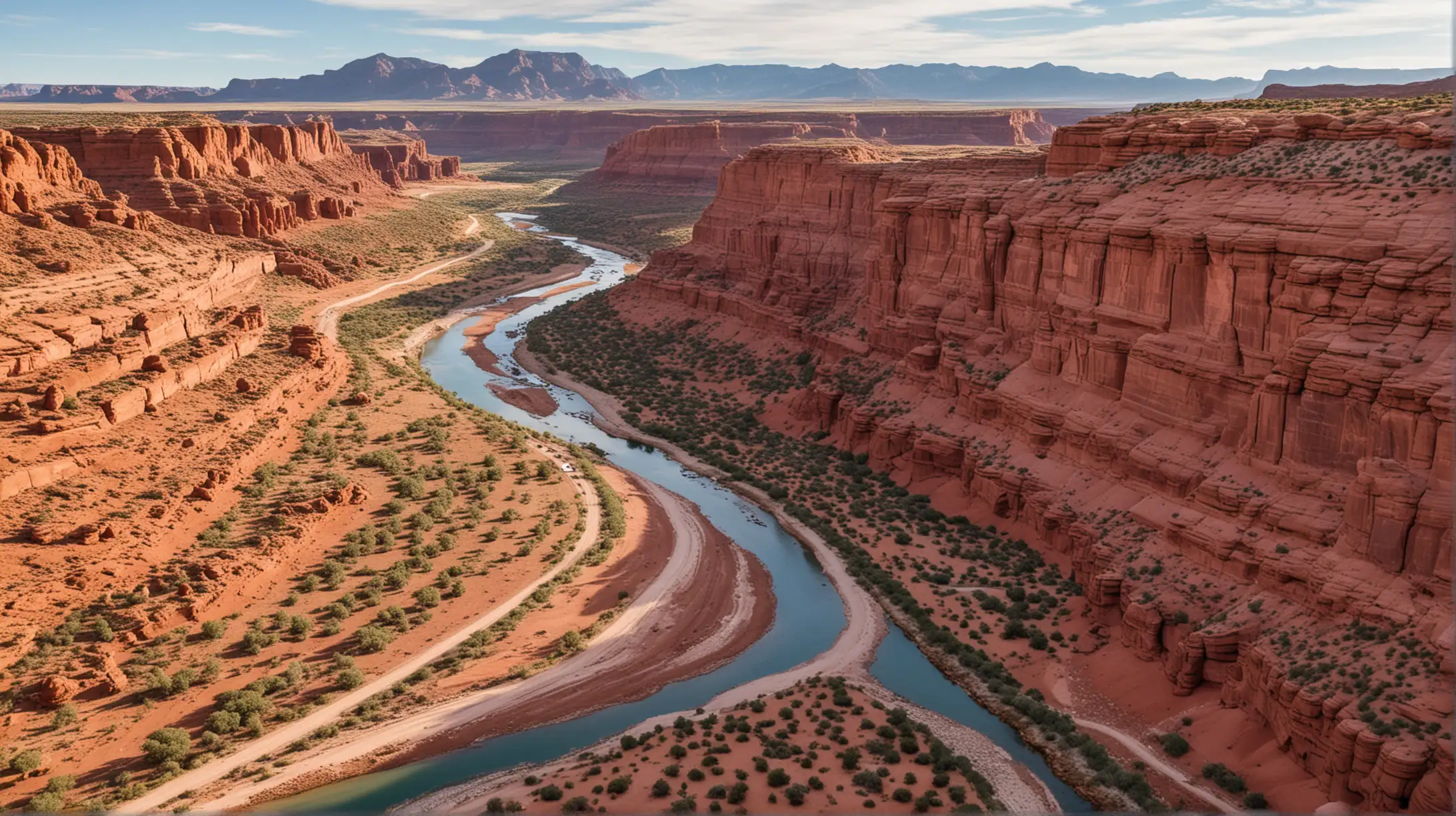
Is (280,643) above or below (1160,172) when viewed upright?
below

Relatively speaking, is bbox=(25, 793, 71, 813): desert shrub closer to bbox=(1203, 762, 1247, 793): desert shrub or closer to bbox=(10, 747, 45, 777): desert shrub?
bbox=(10, 747, 45, 777): desert shrub

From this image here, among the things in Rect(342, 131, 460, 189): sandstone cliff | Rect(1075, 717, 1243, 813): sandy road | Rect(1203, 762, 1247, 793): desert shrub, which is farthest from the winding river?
Rect(342, 131, 460, 189): sandstone cliff

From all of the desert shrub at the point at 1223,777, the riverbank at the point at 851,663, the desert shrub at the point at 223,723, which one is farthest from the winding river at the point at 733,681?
the desert shrub at the point at 223,723

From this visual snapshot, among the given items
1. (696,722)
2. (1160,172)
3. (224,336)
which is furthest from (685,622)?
(224,336)

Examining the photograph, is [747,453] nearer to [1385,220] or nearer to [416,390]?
[416,390]

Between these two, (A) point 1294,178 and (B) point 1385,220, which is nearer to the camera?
(B) point 1385,220

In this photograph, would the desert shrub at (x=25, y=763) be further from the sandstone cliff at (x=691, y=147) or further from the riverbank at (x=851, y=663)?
the sandstone cliff at (x=691, y=147)
